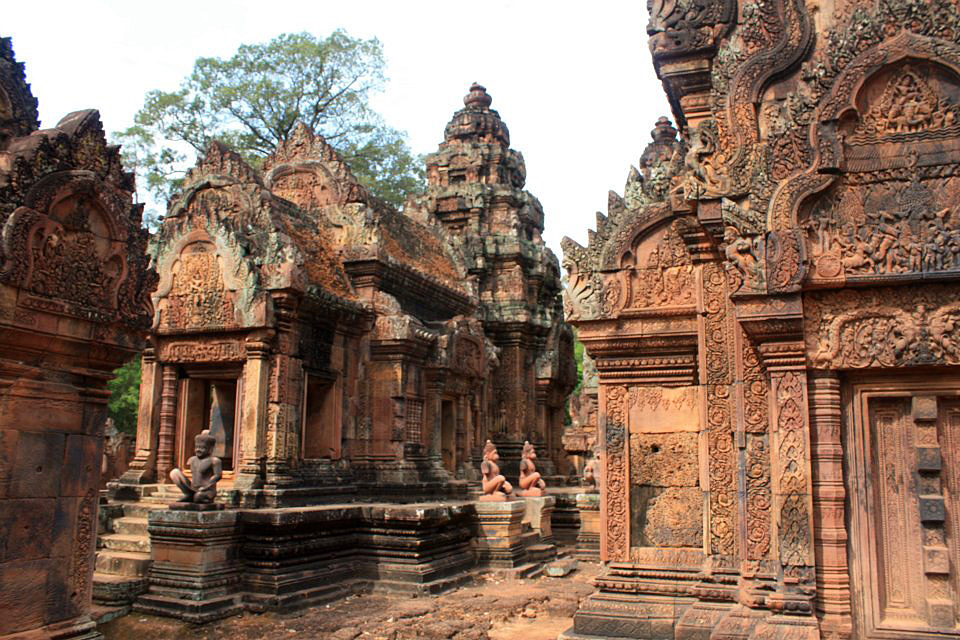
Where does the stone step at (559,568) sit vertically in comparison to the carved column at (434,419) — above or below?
below

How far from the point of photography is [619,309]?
26.8 ft

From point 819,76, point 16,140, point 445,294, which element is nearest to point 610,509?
point 819,76

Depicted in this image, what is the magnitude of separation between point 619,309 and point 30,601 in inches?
214

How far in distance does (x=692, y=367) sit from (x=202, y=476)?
19.1ft

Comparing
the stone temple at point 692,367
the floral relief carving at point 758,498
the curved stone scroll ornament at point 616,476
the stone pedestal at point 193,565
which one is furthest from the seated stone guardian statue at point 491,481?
the floral relief carving at point 758,498

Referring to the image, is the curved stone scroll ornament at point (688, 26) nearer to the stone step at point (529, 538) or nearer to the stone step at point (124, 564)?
the stone step at point (124, 564)

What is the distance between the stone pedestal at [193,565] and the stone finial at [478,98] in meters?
14.5

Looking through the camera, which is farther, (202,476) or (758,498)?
(202,476)

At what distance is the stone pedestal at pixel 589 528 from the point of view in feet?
44.8

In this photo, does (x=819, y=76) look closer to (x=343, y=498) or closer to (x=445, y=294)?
(x=343, y=498)

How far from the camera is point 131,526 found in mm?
10977

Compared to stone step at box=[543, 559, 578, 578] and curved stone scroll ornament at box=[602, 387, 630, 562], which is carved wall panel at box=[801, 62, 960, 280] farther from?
stone step at box=[543, 559, 578, 578]

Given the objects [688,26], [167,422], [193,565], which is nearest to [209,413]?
[167,422]

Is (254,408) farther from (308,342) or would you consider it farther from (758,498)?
(758,498)
